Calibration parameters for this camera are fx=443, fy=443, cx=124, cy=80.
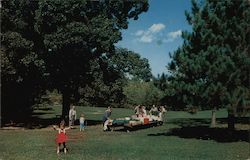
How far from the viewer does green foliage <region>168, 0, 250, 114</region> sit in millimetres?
24016

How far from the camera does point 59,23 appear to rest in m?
35.8

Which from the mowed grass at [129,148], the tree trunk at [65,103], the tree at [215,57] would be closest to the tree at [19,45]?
the tree trunk at [65,103]

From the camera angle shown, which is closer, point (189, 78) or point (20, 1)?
point (189, 78)

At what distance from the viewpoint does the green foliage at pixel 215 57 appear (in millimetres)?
24016

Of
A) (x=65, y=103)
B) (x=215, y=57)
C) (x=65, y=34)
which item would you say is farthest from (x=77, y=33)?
(x=215, y=57)

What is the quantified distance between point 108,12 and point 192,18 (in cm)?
1438

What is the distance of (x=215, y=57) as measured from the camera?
2472 cm

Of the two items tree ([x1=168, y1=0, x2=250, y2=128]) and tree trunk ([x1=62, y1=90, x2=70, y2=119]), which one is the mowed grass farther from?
tree trunk ([x1=62, y1=90, x2=70, y2=119])

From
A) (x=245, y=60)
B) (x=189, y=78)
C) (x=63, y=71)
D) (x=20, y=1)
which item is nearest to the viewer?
(x=245, y=60)

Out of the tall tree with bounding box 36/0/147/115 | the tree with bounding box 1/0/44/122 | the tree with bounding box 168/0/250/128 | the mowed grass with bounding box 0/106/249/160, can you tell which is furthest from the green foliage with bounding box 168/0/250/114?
the tree with bounding box 1/0/44/122

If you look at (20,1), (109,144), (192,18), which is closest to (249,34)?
(192,18)

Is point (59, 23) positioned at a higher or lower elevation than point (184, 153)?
higher

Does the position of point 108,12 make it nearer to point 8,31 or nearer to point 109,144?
point 8,31

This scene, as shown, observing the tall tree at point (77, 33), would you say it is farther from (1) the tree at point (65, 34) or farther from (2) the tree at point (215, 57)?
(2) the tree at point (215, 57)
